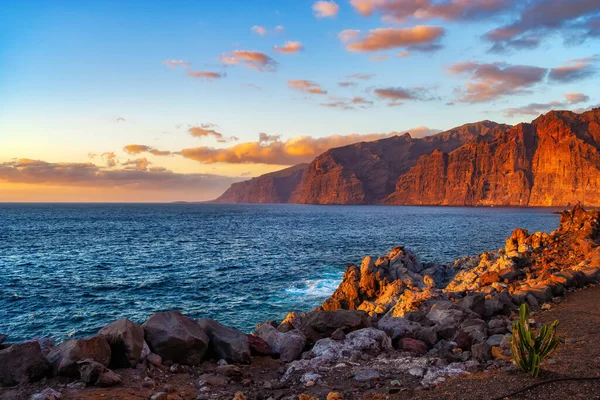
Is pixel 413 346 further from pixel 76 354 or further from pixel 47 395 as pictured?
pixel 47 395

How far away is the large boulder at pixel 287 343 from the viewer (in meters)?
12.1

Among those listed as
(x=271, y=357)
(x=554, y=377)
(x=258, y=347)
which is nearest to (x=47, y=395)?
(x=258, y=347)

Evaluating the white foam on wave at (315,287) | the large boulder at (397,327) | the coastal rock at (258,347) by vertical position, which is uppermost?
the large boulder at (397,327)

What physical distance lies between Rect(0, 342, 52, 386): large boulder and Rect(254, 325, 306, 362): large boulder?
6016mm

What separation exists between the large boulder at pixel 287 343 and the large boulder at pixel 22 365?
602 centimetres

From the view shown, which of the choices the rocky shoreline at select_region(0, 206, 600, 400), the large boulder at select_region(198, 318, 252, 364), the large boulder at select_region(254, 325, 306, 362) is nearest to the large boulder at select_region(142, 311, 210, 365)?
the rocky shoreline at select_region(0, 206, 600, 400)

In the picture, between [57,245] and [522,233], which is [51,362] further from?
[57,245]

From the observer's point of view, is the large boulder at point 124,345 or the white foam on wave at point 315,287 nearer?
the large boulder at point 124,345

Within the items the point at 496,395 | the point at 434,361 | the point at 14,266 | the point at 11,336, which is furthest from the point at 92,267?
the point at 496,395

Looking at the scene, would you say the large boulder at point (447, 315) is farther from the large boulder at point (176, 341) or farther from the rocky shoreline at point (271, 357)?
the large boulder at point (176, 341)

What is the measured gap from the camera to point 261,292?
3103 cm

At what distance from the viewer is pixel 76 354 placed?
9.16 meters

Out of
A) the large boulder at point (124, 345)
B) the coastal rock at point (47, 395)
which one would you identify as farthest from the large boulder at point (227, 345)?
the coastal rock at point (47, 395)

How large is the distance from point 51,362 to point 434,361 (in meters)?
9.33
